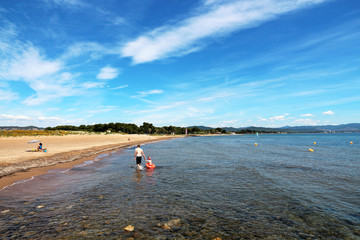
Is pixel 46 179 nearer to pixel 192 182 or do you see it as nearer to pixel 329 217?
pixel 192 182

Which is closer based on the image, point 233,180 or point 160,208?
point 160,208

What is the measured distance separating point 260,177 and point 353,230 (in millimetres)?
9441

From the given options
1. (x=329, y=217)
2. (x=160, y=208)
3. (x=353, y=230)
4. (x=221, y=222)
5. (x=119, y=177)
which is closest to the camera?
(x=353, y=230)

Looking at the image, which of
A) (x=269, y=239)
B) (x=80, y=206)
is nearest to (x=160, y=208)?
(x=80, y=206)

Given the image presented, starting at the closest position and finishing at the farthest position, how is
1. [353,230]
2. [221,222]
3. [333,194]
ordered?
[353,230] < [221,222] < [333,194]

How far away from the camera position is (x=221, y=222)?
8.66 m

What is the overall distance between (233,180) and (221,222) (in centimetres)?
817

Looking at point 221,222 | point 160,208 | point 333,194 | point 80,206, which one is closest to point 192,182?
point 160,208

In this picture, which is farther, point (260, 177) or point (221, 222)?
point (260, 177)

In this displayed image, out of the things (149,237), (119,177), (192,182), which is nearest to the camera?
(149,237)

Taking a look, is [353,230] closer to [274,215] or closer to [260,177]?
[274,215]

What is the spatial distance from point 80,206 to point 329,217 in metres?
12.7

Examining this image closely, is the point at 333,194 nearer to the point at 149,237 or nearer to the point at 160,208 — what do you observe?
the point at 160,208

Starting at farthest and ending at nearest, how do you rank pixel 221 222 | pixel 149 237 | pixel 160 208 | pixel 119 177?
pixel 119 177, pixel 160 208, pixel 221 222, pixel 149 237
